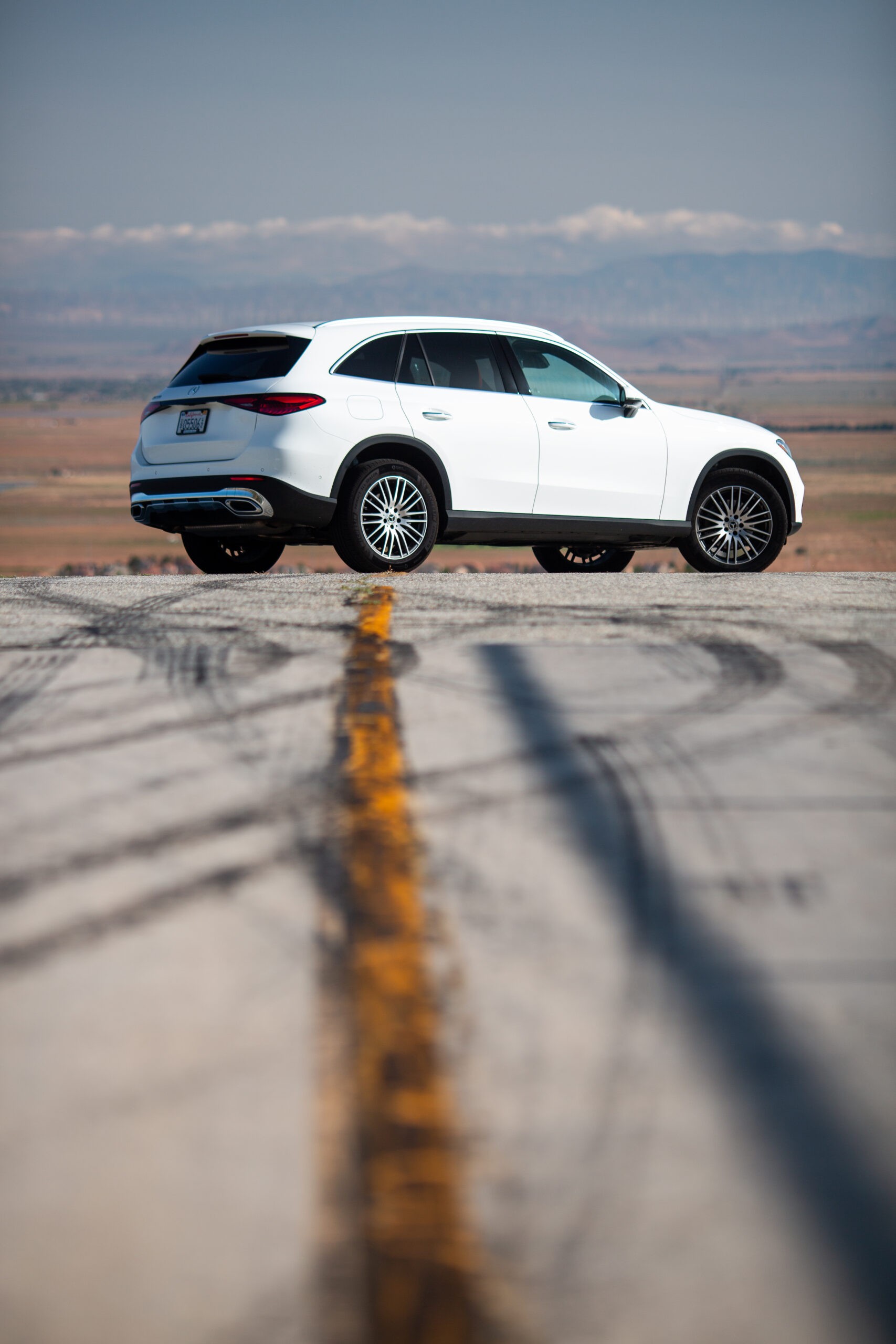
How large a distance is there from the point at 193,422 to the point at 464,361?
80.6 inches

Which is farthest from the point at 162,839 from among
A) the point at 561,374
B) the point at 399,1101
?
the point at 561,374

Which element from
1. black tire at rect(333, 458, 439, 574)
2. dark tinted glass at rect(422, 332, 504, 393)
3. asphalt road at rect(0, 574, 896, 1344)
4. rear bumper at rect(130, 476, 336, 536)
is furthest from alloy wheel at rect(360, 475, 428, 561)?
asphalt road at rect(0, 574, 896, 1344)

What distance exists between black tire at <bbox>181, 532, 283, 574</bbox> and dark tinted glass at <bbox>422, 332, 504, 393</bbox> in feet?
6.53

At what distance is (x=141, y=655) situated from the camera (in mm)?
6637

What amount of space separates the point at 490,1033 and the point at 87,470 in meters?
193

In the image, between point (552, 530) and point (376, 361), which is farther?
point (552, 530)

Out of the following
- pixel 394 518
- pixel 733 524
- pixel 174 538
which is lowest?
pixel 174 538

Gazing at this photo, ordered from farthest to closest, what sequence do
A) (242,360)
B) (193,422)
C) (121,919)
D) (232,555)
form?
(232,555), (242,360), (193,422), (121,919)

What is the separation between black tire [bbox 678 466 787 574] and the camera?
11023 millimetres

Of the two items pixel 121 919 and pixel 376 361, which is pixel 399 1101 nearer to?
pixel 121 919

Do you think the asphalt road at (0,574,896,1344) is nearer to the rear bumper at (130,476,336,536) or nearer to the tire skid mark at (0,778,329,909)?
the tire skid mark at (0,778,329,909)

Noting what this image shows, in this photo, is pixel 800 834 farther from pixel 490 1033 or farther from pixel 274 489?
pixel 274 489

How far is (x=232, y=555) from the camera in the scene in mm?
11477

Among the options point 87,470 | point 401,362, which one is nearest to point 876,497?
point 87,470
